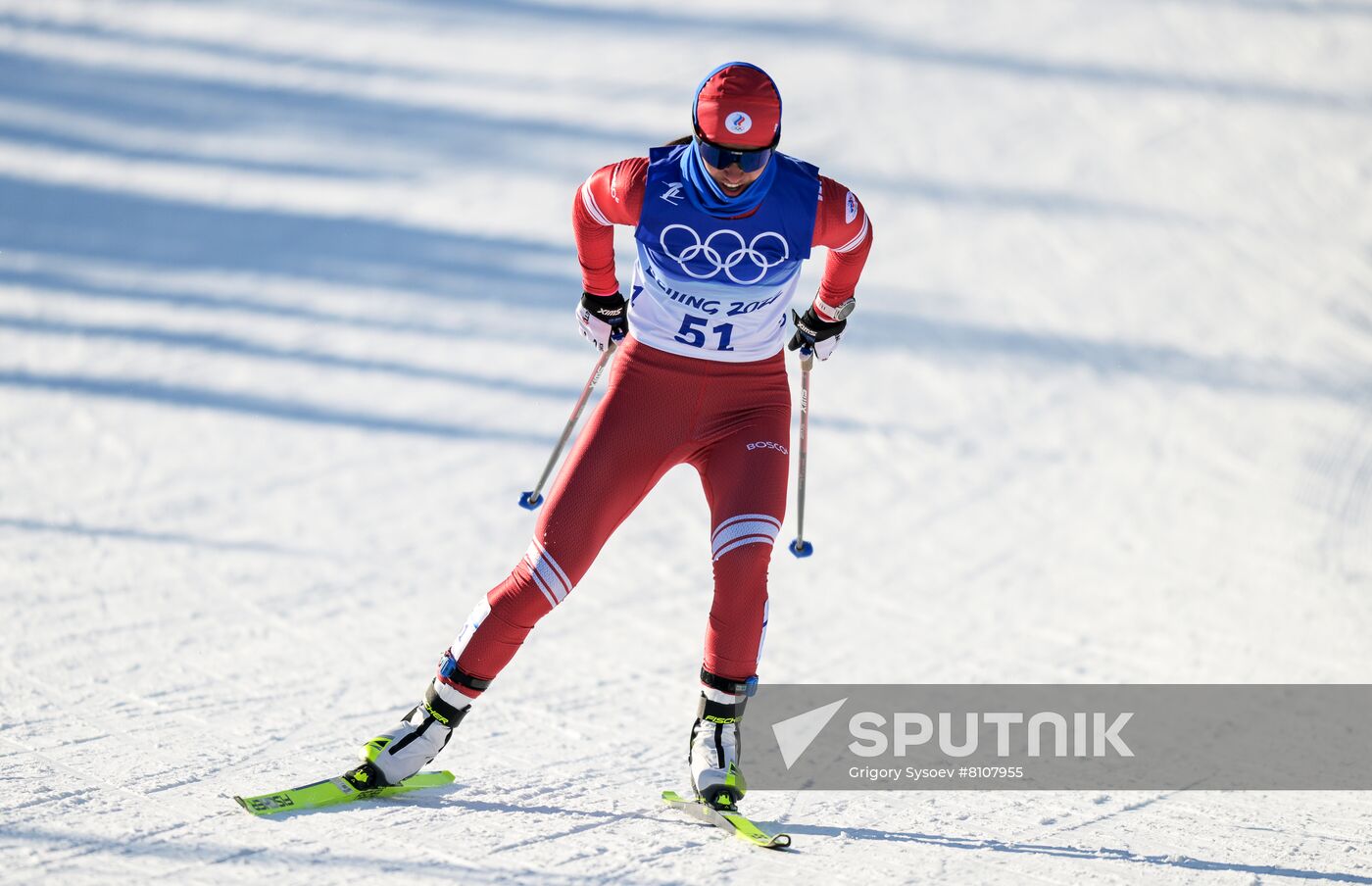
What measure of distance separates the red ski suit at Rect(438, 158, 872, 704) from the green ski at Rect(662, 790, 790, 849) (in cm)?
35

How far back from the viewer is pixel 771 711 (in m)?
4.50

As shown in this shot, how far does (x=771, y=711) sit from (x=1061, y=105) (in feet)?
27.9

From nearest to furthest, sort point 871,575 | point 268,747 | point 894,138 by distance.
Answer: point 268,747
point 871,575
point 894,138

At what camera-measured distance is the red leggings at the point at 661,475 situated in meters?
3.41

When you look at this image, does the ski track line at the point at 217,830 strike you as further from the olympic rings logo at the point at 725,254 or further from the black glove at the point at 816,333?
the black glove at the point at 816,333

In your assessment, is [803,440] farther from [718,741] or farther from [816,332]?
[718,741]

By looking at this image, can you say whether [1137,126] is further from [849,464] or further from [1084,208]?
[849,464]

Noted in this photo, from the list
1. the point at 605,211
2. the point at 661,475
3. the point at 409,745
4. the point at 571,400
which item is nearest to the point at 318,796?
the point at 409,745

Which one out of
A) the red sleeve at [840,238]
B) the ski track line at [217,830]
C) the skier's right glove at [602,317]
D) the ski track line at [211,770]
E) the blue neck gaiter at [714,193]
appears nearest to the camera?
the ski track line at [217,830]

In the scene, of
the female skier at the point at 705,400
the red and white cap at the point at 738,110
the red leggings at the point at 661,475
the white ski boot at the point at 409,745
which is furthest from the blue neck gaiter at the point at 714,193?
the white ski boot at the point at 409,745

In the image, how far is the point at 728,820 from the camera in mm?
3361

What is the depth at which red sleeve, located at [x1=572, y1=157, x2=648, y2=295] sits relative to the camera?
3467 mm

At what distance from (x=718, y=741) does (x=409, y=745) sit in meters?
0.82

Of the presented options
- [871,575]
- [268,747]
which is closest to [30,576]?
[268,747]
